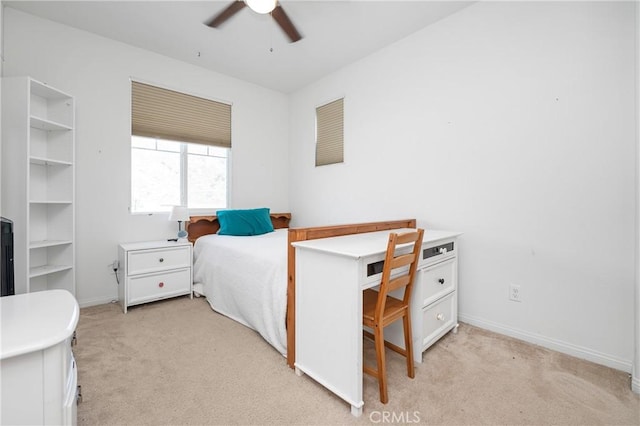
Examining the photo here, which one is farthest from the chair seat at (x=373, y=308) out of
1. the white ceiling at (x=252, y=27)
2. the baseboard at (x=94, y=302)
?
the baseboard at (x=94, y=302)

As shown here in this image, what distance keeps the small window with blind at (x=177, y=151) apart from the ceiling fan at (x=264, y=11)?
49.9 inches

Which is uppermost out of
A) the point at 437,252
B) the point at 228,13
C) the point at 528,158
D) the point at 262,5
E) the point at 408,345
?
the point at 228,13

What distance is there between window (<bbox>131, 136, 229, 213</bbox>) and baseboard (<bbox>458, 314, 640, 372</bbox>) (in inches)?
120

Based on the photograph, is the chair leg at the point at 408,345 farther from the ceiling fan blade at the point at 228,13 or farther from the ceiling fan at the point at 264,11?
the ceiling fan blade at the point at 228,13

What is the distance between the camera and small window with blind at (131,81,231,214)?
3018mm

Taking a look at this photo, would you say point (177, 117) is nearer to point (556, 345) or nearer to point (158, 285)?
→ point (158, 285)

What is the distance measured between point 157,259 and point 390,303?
88.6 inches

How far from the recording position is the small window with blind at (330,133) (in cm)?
343

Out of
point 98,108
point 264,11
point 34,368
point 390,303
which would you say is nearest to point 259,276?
point 390,303

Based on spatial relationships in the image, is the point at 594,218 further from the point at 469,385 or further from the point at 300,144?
the point at 300,144

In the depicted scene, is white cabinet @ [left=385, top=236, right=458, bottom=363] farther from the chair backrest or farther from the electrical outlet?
the electrical outlet

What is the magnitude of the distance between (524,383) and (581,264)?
88cm

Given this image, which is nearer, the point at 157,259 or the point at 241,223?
the point at 157,259

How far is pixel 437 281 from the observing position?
196cm
